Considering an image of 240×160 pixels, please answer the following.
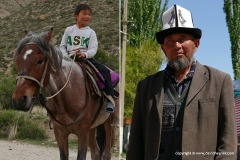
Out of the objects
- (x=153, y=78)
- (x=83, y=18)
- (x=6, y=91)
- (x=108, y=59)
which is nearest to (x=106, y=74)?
(x=108, y=59)

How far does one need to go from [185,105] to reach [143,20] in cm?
1353

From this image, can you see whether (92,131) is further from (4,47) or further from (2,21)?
(2,21)

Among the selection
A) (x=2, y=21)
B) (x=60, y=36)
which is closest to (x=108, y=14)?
(x=60, y=36)

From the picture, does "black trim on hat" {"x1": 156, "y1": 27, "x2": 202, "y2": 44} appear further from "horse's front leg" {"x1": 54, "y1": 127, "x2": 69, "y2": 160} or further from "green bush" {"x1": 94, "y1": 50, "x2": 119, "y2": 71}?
"green bush" {"x1": 94, "y1": 50, "x2": 119, "y2": 71}

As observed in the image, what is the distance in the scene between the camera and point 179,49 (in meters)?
1.62

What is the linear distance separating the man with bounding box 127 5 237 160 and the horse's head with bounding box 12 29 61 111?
178cm

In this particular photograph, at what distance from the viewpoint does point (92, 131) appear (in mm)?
4457

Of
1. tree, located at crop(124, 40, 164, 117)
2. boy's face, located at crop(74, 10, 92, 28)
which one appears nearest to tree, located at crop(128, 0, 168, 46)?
tree, located at crop(124, 40, 164, 117)

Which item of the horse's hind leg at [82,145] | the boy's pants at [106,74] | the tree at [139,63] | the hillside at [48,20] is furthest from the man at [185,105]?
the tree at [139,63]

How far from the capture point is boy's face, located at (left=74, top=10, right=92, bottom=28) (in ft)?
14.2

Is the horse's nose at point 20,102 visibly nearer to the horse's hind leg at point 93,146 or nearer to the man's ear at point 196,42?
the horse's hind leg at point 93,146

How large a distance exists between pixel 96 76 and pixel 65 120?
1.78 ft

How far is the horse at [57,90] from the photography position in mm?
3385

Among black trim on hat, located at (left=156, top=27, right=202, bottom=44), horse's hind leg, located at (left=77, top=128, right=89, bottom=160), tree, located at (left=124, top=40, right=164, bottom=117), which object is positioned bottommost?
horse's hind leg, located at (left=77, top=128, right=89, bottom=160)
